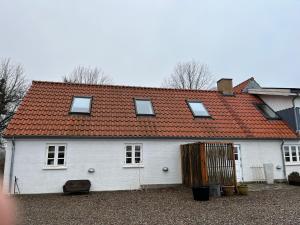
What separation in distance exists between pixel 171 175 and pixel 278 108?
10.1 meters

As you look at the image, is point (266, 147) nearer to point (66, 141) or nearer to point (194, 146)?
point (194, 146)

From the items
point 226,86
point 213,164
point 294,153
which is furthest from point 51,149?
point 294,153

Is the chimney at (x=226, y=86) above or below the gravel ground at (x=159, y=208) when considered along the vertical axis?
above

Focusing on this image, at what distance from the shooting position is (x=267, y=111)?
20297 mm

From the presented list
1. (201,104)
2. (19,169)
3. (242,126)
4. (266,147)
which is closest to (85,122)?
(19,169)

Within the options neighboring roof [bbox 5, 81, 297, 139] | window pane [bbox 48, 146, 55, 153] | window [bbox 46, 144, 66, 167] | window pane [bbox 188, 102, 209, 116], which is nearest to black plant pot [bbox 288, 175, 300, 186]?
neighboring roof [bbox 5, 81, 297, 139]

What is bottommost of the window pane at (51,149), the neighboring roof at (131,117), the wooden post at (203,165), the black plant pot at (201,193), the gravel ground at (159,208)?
the gravel ground at (159,208)

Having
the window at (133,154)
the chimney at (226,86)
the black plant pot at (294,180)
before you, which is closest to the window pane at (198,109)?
the chimney at (226,86)

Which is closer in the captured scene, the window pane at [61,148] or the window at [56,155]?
the window at [56,155]

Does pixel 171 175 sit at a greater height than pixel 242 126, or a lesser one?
lesser

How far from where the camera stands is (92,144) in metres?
14.6

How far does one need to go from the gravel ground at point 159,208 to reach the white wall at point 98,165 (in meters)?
0.82

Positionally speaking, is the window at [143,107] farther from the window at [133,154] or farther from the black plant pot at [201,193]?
the black plant pot at [201,193]

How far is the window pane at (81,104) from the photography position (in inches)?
632
